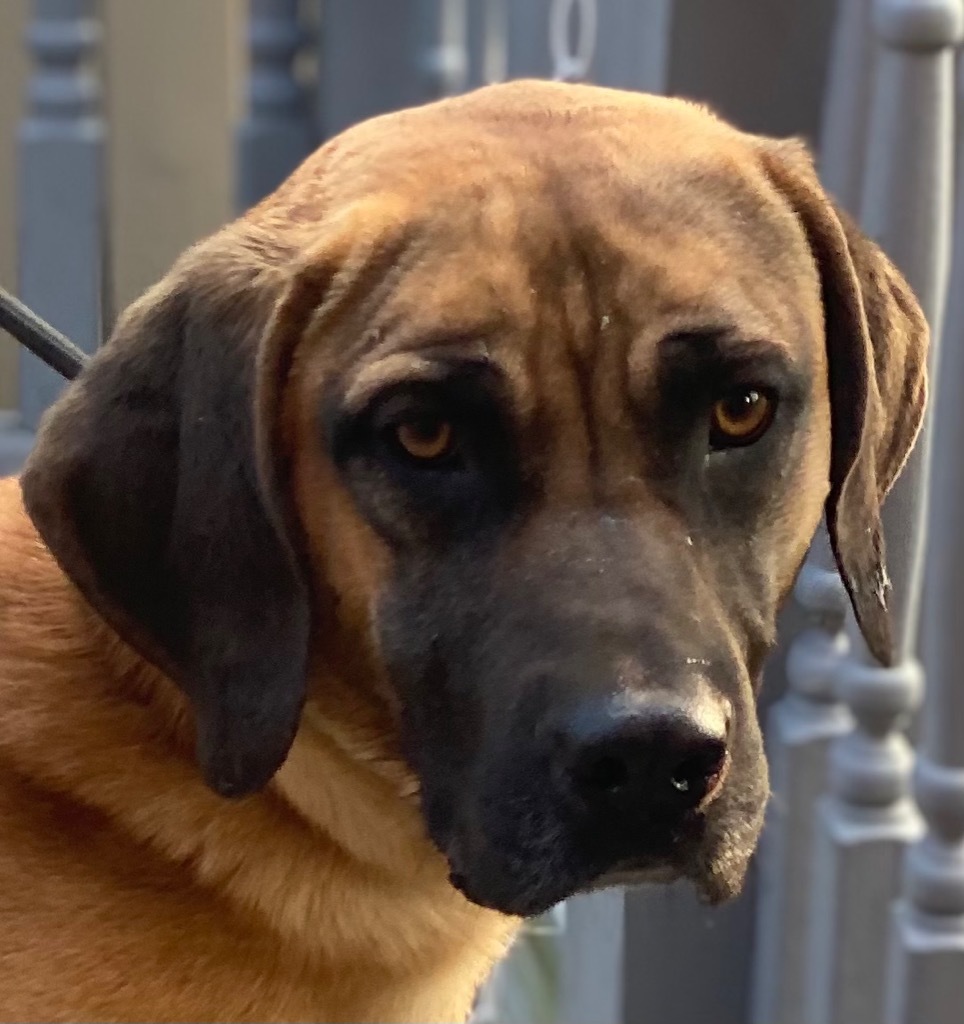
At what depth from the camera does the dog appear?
2.83 feet

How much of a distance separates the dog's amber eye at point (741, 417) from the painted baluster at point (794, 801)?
0.59m

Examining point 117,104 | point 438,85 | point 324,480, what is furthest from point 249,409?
point 438,85

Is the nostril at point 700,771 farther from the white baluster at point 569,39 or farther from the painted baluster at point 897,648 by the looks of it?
the white baluster at point 569,39

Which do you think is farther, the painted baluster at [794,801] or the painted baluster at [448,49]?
the painted baluster at [448,49]

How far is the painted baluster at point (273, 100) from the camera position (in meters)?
1.80

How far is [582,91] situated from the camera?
104 cm

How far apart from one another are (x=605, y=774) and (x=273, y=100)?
1573 millimetres

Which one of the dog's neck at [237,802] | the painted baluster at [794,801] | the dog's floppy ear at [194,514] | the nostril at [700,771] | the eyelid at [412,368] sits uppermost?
the eyelid at [412,368]

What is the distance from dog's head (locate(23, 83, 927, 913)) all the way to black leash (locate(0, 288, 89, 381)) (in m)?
0.08

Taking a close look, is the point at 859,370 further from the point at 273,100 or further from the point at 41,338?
the point at 273,100

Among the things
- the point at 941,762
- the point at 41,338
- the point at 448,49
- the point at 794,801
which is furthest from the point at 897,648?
the point at 448,49

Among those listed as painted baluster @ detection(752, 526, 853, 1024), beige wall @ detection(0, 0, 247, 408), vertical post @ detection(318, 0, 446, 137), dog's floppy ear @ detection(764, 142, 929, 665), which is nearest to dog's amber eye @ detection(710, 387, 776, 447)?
dog's floppy ear @ detection(764, 142, 929, 665)

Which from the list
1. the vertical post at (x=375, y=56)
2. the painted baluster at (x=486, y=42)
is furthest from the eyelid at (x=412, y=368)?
the painted baluster at (x=486, y=42)

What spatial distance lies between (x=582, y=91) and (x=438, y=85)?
6.35ft
